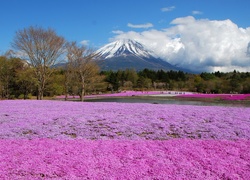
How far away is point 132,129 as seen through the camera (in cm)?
1341

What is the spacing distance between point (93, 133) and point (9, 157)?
464 centimetres

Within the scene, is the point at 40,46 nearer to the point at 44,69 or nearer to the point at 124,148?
the point at 44,69

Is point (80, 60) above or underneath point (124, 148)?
above

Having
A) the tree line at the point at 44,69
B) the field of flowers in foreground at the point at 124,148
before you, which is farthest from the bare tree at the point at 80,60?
the field of flowers in foreground at the point at 124,148

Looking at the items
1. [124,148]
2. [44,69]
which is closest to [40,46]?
[44,69]

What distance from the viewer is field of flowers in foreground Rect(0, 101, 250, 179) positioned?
7.51 meters

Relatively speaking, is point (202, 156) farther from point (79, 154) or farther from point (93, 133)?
point (93, 133)

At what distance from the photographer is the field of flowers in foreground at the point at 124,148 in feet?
24.7

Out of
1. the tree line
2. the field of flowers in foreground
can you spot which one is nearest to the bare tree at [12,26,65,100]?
the tree line

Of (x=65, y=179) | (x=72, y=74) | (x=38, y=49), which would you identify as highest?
(x=38, y=49)

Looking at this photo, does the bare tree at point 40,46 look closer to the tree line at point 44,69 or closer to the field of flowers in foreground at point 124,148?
the tree line at point 44,69

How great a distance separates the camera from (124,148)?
999cm

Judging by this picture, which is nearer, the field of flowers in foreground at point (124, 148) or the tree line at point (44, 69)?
the field of flowers in foreground at point (124, 148)

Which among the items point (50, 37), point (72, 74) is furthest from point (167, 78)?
point (50, 37)
